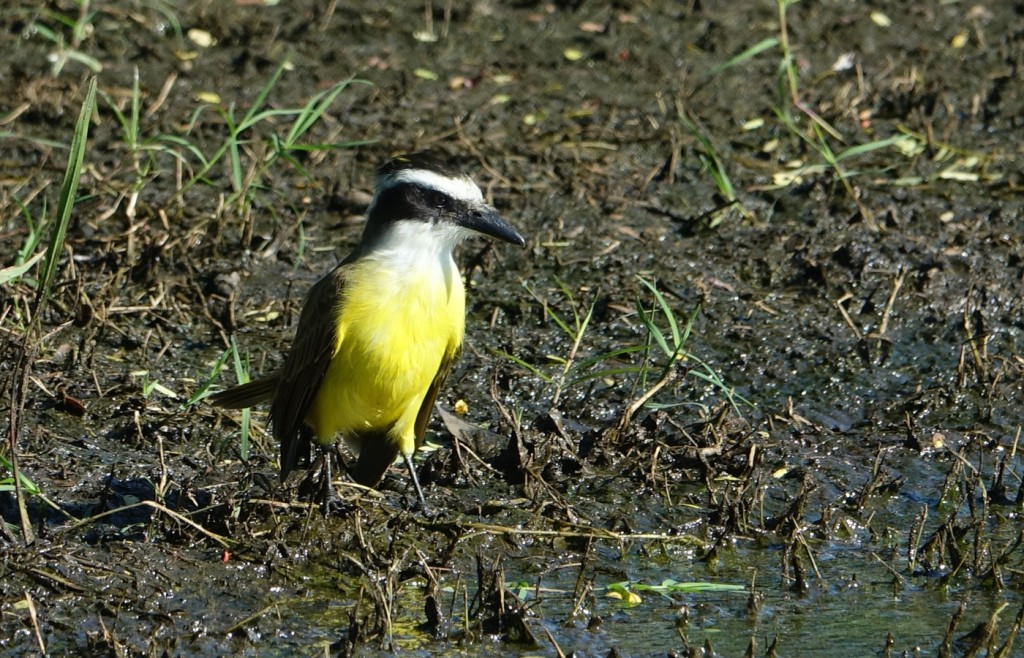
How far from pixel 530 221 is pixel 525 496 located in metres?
2.56

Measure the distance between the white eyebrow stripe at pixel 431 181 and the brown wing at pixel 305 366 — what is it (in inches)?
15.6

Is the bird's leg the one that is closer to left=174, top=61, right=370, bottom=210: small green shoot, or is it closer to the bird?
the bird

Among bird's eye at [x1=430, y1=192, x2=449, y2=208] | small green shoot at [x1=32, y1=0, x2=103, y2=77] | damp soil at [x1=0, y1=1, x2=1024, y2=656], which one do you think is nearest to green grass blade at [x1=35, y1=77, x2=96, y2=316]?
damp soil at [x1=0, y1=1, x2=1024, y2=656]

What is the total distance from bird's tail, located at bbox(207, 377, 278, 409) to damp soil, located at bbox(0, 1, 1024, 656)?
0.31ft

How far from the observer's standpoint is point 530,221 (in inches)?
328

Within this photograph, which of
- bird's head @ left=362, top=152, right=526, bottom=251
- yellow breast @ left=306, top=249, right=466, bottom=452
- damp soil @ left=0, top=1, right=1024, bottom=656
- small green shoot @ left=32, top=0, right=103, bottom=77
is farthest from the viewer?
small green shoot @ left=32, top=0, right=103, bottom=77

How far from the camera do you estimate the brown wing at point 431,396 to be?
19.6 ft

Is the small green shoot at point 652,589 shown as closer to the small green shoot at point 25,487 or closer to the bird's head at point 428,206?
the bird's head at point 428,206

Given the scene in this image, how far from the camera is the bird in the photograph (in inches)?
225

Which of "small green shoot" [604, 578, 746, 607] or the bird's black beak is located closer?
"small green shoot" [604, 578, 746, 607]

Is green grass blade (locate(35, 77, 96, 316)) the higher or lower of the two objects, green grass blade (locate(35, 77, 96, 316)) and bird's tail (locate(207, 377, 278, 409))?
the higher

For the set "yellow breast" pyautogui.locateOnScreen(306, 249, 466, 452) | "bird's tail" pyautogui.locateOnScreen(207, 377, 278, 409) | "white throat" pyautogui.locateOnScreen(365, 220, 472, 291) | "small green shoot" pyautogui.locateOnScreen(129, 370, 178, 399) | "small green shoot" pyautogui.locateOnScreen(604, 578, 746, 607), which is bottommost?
"small green shoot" pyautogui.locateOnScreen(604, 578, 746, 607)

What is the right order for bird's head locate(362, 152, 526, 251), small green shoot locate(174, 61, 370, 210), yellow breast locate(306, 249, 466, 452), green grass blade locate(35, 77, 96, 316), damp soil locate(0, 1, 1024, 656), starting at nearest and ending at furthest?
green grass blade locate(35, 77, 96, 316), damp soil locate(0, 1, 1024, 656), yellow breast locate(306, 249, 466, 452), bird's head locate(362, 152, 526, 251), small green shoot locate(174, 61, 370, 210)

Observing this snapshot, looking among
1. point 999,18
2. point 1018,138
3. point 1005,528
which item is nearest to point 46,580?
point 1005,528
